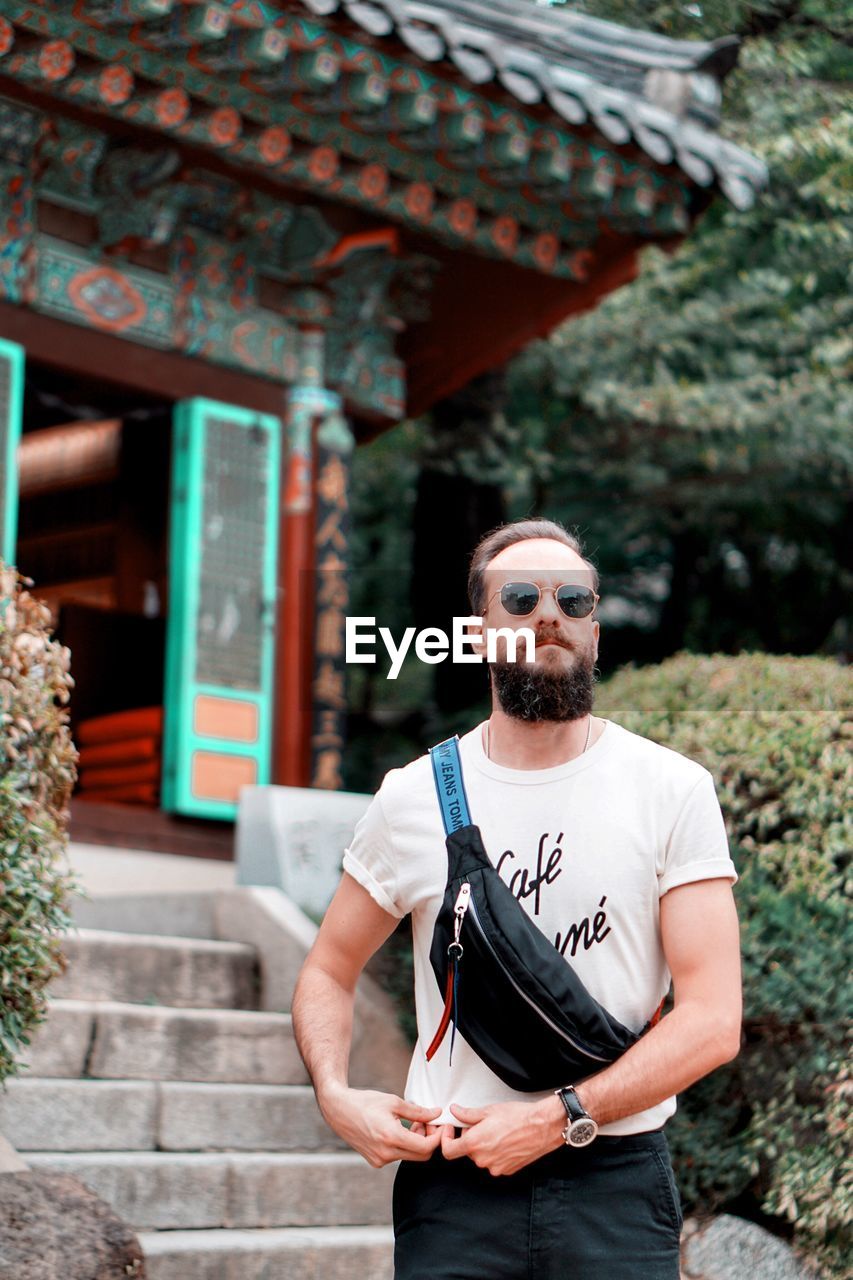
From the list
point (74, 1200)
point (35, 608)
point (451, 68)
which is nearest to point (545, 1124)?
point (74, 1200)

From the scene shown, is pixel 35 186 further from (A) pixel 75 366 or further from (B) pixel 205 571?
(B) pixel 205 571

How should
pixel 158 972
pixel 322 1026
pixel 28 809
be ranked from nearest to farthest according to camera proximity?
pixel 322 1026 → pixel 28 809 → pixel 158 972

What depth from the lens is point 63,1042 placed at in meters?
5.41

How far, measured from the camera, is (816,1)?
11.4m

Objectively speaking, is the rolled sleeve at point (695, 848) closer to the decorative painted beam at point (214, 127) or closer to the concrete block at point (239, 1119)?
the concrete block at point (239, 1119)

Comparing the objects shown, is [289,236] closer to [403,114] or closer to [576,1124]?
[403,114]

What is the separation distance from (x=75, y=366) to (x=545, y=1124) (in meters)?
6.53

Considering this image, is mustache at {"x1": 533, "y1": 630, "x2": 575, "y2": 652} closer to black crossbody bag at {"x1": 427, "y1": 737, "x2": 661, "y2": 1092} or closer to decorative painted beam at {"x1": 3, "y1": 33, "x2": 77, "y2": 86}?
Result: black crossbody bag at {"x1": 427, "y1": 737, "x2": 661, "y2": 1092}

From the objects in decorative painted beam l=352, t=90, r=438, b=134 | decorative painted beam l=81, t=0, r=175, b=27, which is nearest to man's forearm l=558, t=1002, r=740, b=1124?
decorative painted beam l=81, t=0, r=175, b=27

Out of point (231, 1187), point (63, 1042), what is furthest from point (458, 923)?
point (63, 1042)

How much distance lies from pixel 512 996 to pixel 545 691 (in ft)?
1.47

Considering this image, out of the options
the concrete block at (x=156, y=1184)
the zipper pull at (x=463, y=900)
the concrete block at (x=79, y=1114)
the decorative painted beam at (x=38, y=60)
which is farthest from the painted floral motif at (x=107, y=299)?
the zipper pull at (x=463, y=900)

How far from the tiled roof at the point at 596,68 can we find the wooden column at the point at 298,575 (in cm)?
182

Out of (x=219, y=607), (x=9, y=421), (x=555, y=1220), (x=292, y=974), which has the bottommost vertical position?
(x=555, y=1220)
